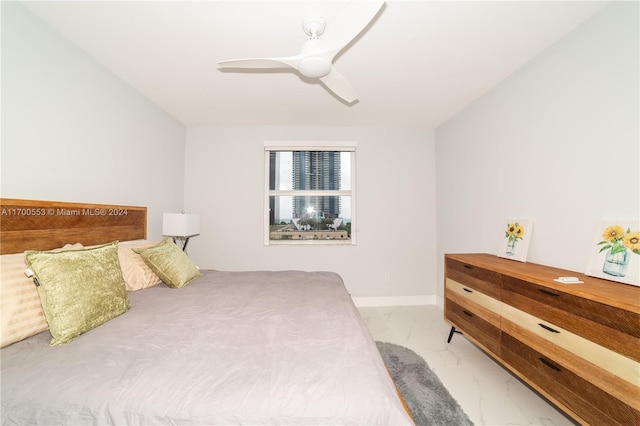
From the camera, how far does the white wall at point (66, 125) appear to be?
1.63 m

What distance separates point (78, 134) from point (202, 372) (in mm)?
2224

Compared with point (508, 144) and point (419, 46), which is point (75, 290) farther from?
point (508, 144)

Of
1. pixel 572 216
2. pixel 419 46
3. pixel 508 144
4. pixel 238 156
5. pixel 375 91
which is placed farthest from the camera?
pixel 238 156

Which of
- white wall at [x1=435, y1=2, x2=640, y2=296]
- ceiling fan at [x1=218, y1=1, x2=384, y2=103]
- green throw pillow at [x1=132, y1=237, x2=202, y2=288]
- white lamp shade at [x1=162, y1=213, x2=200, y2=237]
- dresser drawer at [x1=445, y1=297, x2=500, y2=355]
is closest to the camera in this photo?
ceiling fan at [x1=218, y1=1, x2=384, y2=103]

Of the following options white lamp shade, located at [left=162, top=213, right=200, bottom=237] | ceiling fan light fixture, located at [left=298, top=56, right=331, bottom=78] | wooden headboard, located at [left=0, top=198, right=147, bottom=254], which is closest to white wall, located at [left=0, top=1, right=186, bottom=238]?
wooden headboard, located at [left=0, top=198, right=147, bottom=254]

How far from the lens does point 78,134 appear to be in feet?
6.77

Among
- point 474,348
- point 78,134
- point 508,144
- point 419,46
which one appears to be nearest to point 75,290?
point 78,134

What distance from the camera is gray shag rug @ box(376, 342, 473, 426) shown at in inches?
63.0

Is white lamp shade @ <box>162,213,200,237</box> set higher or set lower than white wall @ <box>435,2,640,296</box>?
lower

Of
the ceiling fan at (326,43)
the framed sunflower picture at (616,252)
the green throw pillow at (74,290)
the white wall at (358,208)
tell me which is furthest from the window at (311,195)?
the framed sunflower picture at (616,252)

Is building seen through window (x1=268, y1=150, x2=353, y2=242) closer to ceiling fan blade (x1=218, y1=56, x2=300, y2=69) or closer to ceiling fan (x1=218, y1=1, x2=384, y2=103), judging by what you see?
ceiling fan (x1=218, y1=1, x2=384, y2=103)

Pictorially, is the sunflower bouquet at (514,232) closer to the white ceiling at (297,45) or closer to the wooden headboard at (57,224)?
the white ceiling at (297,45)

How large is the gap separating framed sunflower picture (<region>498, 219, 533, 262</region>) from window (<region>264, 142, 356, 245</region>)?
1.88m

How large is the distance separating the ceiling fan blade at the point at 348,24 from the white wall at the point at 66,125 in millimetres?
1934
